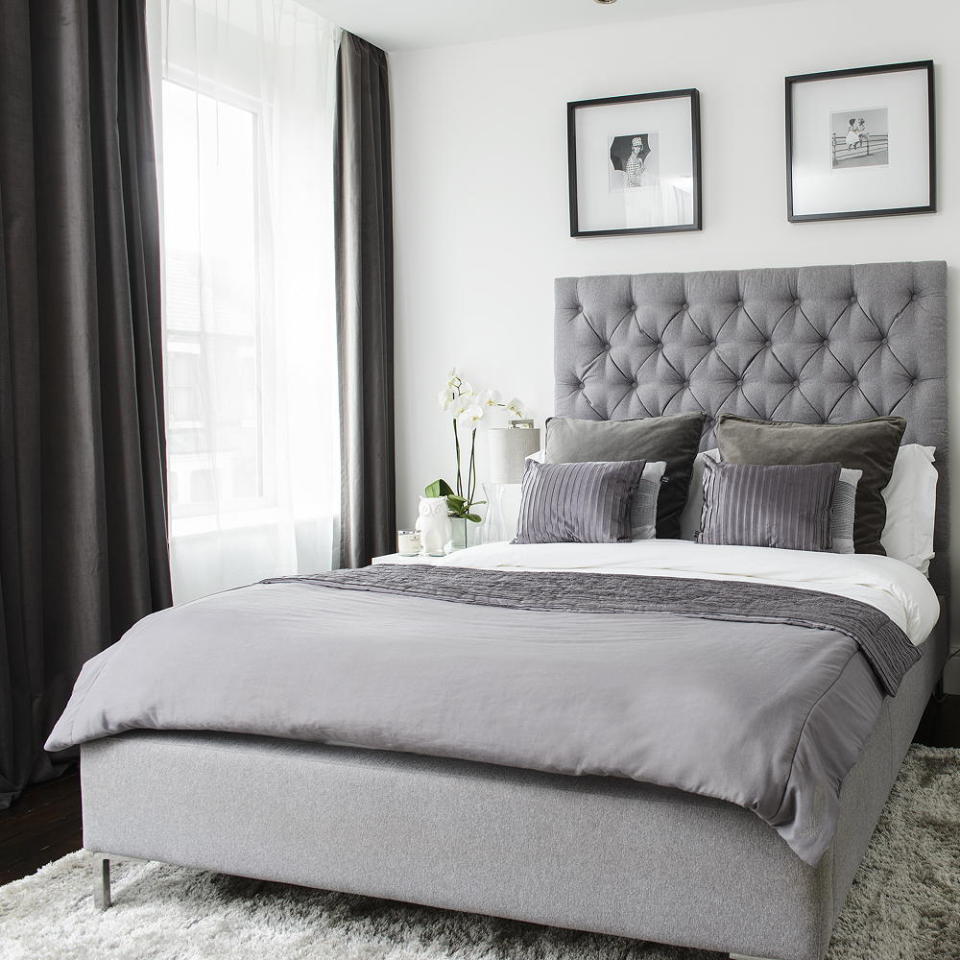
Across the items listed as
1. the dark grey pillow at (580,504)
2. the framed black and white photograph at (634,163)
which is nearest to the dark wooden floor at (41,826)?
the dark grey pillow at (580,504)

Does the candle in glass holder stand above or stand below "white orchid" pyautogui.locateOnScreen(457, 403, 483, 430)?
below

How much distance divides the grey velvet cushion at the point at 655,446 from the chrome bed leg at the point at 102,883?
2075 millimetres

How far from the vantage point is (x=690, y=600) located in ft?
8.14

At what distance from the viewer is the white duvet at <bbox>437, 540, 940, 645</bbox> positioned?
110 inches

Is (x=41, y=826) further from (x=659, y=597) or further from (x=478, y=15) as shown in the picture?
(x=478, y=15)

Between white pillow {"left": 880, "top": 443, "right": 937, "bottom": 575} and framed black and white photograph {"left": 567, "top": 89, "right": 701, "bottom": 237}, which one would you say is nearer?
white pillow {"left": 880, "top": 443, "right": 937, "bottom": 575}

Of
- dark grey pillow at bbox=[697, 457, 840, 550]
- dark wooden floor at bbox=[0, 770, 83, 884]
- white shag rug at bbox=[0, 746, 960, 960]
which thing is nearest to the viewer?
white shag rug at bbox=[0, 746, 960, 960]

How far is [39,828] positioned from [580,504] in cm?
180

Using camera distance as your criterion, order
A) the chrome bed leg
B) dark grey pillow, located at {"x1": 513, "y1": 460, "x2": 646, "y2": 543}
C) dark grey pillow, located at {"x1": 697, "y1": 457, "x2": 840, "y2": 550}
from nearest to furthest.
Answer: the chrome bed leg, dark grey pillow, located at {"x1": 697, "y1": 457, "x2": 840, "y2": 550}, dark grey pillow, located at {"x1": 513, "y1": 460, "x2": 646, "y2": 543}

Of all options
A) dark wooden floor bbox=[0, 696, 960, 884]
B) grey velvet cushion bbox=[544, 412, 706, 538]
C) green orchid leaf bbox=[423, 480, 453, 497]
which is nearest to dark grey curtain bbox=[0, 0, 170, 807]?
dark wooden floor bbox=[0, 696, 960, 884]

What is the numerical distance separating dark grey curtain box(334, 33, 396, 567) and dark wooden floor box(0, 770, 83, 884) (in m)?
1.63

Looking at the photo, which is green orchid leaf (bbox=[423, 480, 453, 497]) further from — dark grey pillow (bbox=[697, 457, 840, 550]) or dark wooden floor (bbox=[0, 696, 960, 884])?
dark wooden floor (bbox=[0, 696, 960, 884])

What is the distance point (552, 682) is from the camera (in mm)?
1907

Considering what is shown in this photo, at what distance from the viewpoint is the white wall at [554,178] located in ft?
12.8
